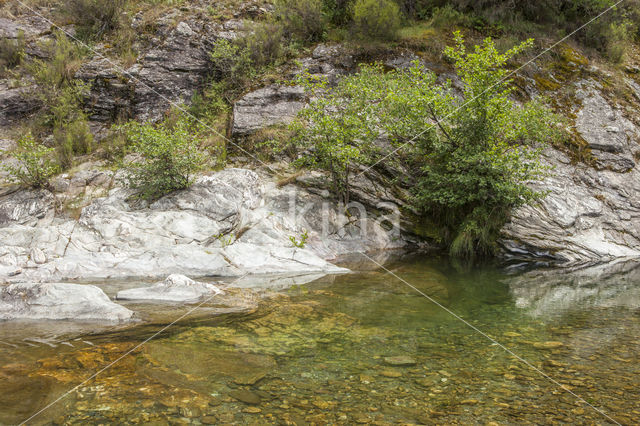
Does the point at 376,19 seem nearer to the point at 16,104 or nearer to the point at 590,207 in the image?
the point at 590,207

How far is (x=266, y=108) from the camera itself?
16891 mm

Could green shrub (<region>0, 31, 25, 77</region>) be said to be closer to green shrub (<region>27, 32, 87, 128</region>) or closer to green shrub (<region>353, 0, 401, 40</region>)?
green shrub (<region>27, 32, 87, 128</region>)

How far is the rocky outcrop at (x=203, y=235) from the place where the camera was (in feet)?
29.8

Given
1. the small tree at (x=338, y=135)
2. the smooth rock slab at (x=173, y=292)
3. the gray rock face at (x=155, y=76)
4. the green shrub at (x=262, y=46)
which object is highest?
the green shrub at (x=262, y=46)

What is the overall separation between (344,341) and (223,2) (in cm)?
2187

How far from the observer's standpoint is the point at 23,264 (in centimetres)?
870

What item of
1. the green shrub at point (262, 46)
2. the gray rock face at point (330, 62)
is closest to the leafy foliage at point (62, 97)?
the green shrub at point (262, 46)

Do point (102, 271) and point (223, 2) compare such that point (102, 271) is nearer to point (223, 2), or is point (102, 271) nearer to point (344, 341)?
point (344, 341)

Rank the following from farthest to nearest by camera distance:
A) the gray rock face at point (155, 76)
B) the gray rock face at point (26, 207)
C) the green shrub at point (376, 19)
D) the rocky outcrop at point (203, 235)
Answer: the green shrub at point (376, 19)
the gray rock face at point (155, 76)
the gray rock face at point (26, 207)
the rocky outcrop at point (203, 235)

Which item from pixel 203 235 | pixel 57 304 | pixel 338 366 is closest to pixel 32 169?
pixel 203 235

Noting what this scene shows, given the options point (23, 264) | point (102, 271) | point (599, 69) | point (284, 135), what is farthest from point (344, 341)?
point (599, 69)

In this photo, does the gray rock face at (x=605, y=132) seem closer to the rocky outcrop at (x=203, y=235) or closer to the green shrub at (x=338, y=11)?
the rocky outcrop at (x=203, y=235)

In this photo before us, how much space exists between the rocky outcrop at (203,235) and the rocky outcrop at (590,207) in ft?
14.4

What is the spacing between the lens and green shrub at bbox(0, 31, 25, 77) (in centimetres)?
1806
